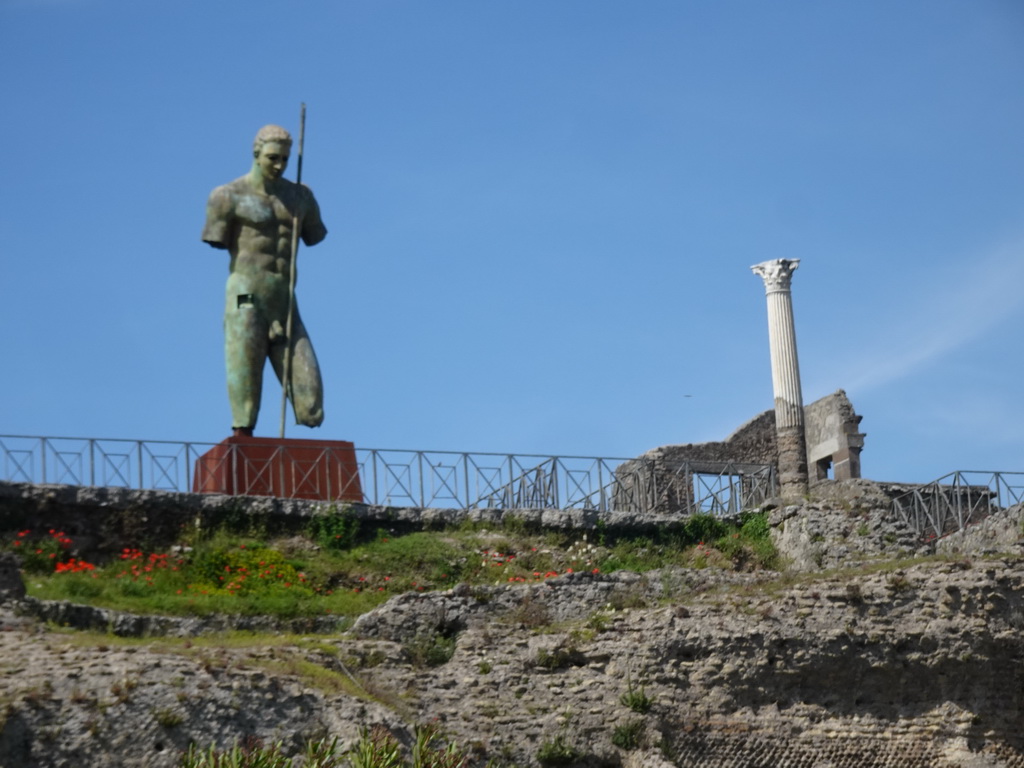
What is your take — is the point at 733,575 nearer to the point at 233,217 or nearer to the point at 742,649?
the point at 742,649

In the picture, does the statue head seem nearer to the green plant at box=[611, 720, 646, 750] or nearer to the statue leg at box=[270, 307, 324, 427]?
the statue leg at box=[270, 307, 324, 427]

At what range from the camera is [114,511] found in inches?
997

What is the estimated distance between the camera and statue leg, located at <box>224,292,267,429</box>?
1082 inches

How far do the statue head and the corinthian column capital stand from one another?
24.1ft

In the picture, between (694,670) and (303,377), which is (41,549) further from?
(694,670)

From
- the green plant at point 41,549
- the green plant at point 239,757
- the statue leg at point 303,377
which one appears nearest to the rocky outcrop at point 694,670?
the green plant at point 239,757

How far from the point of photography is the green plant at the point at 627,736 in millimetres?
20562

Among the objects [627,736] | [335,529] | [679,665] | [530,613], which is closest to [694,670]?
[679,665]

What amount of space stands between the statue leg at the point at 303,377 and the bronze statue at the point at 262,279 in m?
0.01

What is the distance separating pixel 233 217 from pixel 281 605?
681 centimetres

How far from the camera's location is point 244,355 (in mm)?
27703

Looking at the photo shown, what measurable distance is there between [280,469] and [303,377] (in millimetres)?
1571

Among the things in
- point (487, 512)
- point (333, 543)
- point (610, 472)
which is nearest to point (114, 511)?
point (333, 543)

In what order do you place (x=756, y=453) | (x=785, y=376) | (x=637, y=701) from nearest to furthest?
(x=637, y=701)
(x=785, y=376)
(x=756, y=453)
